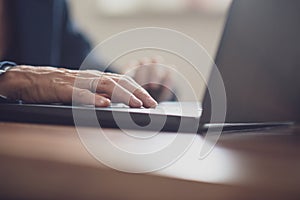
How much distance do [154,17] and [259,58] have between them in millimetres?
1644

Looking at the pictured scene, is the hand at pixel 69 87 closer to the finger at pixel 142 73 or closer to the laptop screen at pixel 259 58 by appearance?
the laptop screen at pixel 259 58

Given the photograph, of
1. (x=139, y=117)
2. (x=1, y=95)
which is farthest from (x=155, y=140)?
(x=1, y=95)

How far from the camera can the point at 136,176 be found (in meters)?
0.22

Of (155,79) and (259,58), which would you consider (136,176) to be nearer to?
(259,58)

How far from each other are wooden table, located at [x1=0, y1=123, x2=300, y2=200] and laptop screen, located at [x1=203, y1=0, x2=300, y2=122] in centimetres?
16

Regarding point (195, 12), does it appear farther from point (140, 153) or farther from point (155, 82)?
point (140, 153)

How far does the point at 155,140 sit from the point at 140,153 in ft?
0.25

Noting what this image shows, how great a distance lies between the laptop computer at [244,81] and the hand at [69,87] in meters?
0.04

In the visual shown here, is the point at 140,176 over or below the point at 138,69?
over

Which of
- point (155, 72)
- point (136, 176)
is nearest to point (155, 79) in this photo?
point (155, 72)

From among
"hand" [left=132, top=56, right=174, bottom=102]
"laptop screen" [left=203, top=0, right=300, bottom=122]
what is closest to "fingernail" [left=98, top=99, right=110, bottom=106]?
"laptop screen" [left=203, top=0, right=300, bottom=122]

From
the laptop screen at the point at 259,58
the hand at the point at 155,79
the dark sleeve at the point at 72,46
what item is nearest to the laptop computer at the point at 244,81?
the laptop screen at the point at 259,58

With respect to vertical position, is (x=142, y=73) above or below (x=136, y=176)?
below

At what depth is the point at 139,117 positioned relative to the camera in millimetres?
414
